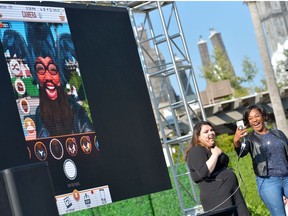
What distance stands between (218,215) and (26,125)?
14.8 feet

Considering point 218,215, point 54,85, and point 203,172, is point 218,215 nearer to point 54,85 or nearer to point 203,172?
point 203,172

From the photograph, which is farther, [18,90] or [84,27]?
[84,27]

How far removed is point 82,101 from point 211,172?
183 inches

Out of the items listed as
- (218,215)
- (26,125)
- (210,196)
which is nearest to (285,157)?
(210,196)

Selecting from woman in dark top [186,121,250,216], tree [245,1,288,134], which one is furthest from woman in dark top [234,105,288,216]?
tree [245,1,288,134]

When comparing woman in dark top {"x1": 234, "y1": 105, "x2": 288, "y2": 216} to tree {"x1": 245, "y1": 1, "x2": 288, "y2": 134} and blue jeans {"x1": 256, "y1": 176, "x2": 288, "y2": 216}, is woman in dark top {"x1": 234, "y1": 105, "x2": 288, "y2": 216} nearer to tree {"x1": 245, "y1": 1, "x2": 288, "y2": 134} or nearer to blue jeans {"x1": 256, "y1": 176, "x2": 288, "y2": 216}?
blue jeans {"x1": 256, "y1": 176, "x2": 288, "y2": 216}

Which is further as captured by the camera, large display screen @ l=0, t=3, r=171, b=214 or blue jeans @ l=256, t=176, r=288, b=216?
large display screen @ l=0, t=3, r=171, b=214

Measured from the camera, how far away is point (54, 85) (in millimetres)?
11016

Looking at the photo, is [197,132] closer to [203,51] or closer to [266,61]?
[266,61]

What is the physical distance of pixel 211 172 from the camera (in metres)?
7.10

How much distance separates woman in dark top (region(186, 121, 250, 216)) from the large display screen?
3.59 m

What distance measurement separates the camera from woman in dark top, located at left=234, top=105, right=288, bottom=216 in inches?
290

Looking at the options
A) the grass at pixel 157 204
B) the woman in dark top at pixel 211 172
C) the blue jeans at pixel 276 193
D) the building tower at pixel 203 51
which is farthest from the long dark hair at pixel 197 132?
the building tower at pixel 203 51

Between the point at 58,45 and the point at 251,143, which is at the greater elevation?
the point at 58,45
